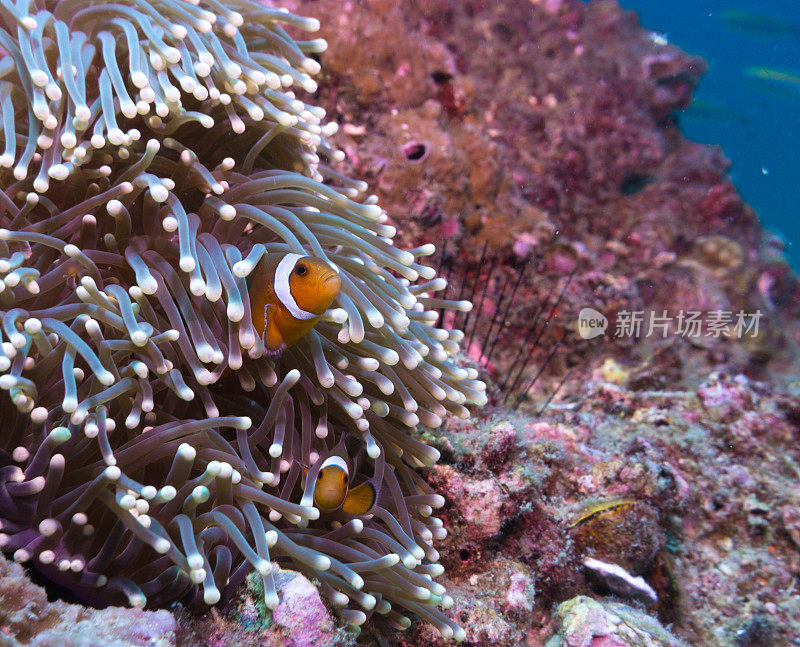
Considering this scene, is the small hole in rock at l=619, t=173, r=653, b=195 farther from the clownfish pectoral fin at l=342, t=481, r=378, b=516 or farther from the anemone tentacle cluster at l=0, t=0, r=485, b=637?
the clownfish pectoral fin at l=342, t=481, r=378, b=516

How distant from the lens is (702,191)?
7.92 metres

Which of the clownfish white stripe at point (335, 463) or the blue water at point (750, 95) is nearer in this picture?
the clownfish white stripe at point (335, 463)

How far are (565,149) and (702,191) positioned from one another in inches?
106

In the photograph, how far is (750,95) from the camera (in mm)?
30594

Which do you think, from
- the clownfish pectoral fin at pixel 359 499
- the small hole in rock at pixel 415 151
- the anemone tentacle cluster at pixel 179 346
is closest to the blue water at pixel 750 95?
the small hole in rock at pixel 415 151

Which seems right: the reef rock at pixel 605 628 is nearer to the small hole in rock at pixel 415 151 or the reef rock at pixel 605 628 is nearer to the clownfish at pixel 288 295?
the clownfish at pixel 288 295

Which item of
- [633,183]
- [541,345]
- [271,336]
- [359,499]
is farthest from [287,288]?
[633,183]

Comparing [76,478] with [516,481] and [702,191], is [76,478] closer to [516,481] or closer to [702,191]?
[516,481]

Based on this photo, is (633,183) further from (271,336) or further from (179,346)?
(179,346)

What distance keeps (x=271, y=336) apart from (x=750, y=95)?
3762 centimetres

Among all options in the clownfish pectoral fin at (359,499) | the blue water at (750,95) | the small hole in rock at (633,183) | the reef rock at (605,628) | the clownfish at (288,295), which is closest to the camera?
the clownfish at (288,295)

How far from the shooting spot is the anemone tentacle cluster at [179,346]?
1.48 m

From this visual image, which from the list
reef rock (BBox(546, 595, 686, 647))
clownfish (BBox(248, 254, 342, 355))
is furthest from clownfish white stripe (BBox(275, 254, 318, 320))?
reef rock (BBox(546, 595, 686, 647))

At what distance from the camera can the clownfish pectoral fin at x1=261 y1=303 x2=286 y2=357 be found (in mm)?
1676
